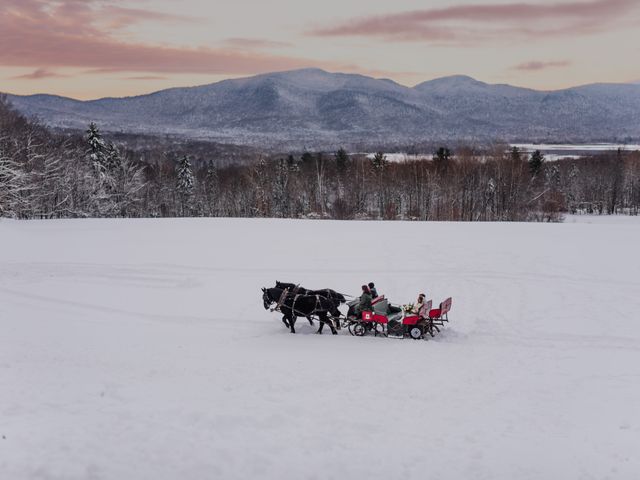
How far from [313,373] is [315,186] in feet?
189

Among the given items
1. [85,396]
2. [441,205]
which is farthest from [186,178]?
[85,396]

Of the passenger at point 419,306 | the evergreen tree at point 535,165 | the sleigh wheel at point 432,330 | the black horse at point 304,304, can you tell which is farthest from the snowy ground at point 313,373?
the evergreen tree at point 535,165

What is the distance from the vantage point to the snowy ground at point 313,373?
23.8 feet

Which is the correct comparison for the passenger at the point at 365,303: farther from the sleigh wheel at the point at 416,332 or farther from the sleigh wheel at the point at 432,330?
the sleigh wheel at the point at 432,330

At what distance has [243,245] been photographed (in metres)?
25.0

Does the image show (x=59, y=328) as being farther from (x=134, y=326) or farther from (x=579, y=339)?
(x=579, y=339)

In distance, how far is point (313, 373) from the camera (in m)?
10.2

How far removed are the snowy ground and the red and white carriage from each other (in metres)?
0.40

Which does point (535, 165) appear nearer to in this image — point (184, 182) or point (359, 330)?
point (184, 182)

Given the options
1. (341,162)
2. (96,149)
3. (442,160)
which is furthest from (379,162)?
(96,149)

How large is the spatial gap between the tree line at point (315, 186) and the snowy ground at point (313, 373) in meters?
30.5

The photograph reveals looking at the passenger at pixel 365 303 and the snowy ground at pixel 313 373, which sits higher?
the passenger at pixel 365 303

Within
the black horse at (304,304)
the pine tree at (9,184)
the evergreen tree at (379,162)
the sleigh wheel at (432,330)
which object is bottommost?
the sleigh wheel at (432,330)

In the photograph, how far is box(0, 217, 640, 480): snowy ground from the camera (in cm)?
724
